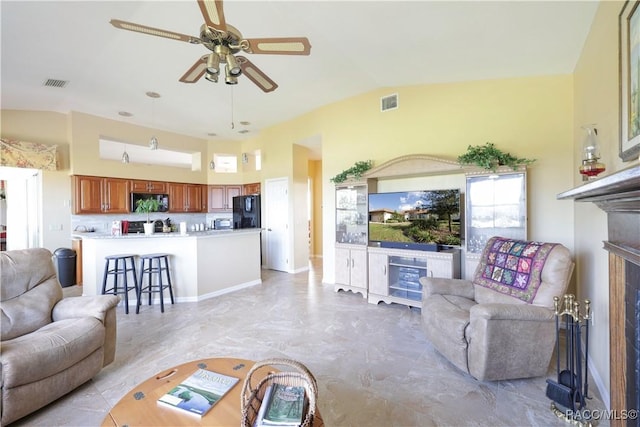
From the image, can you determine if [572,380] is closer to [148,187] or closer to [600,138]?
[600,138]

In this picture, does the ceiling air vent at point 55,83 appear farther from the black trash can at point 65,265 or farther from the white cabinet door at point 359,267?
the white cabinet door at point 359,267

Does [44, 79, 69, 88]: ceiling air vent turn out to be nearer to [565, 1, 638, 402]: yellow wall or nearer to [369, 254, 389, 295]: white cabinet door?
[369, 254, 389, 295]: white cabinet door

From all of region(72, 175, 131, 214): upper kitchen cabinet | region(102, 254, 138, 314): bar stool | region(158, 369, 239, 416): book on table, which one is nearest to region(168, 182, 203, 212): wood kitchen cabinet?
region(72, 175, 131, 214): upper kitchen cabinet

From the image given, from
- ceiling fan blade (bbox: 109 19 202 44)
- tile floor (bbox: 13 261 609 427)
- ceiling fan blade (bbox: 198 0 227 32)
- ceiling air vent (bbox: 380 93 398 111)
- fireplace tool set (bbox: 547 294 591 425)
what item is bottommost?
tile floor (bbox: 13 261 609 427)

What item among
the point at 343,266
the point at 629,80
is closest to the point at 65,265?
the point at 343,266

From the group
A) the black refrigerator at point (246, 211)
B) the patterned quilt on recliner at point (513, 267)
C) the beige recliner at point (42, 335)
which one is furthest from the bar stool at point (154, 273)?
the patterned quilt on recliner at point (513, 267)

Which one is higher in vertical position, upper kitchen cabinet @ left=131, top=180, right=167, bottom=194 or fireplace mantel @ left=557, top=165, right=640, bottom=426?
upper kitchen cabinet @ left=131, top=180, right=167, bottom=194

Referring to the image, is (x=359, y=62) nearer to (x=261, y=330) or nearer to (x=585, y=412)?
(x=261, y=330)

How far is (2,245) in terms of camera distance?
20.3ft

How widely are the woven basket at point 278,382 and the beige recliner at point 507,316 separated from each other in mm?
1541

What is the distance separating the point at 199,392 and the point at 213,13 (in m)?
2.29

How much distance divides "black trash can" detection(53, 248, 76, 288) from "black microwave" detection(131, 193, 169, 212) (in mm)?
1365

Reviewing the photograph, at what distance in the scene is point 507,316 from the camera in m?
2.05

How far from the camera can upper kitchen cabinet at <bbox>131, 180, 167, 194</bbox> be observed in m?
6.03
